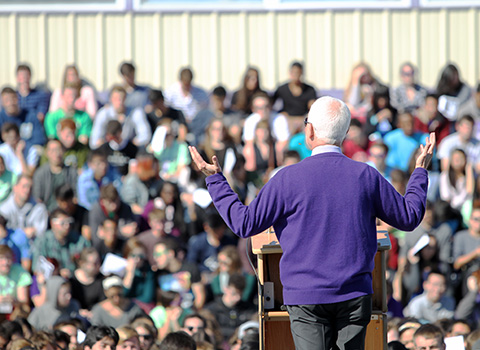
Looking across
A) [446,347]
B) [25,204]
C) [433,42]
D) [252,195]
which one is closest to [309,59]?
[433,42]

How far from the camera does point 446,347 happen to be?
611 cm

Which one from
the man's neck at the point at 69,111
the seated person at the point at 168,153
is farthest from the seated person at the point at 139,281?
the man's neck at the point at 69,111

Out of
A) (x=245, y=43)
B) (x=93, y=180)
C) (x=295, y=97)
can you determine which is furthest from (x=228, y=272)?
(x=245, y=43)

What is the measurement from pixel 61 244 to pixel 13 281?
2.02ft

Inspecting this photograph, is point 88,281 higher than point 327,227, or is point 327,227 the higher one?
point 327,227

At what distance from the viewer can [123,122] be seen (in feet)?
36.7

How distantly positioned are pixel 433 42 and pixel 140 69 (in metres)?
4.03

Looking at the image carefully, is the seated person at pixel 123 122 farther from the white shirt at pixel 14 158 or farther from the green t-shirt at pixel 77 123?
the white shirt at pixel 14 158

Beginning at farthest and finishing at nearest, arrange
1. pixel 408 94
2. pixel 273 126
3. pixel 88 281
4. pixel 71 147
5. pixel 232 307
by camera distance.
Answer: pixel 408 94, pixel 273 126, pixel 71 147, pixel 88 281, pixel 232 307

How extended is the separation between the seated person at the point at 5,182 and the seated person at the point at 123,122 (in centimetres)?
105

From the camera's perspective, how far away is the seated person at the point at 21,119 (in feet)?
36.4

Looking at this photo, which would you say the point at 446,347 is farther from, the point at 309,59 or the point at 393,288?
the point at 309,59

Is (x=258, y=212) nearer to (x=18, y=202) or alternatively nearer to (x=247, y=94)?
(x=18, y=202)

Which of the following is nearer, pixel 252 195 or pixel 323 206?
pixel 323 206
